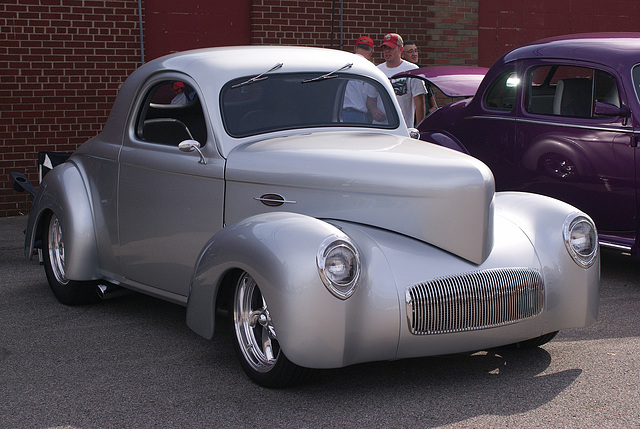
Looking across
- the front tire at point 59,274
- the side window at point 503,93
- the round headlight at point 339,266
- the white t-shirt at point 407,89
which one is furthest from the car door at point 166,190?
the white t-shirt at point 407,89

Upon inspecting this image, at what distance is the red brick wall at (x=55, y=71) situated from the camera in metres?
10.6

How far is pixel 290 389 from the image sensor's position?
14.8ft

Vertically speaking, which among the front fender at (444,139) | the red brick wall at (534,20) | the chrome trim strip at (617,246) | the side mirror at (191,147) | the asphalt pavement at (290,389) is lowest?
the asphalt pavement at (290,389)

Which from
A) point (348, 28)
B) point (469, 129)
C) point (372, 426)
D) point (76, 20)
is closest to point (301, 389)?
point (372, 426)

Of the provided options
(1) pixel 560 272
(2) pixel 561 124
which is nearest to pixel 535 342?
(1) pixel 560 272

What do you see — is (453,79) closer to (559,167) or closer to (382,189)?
(559,167)

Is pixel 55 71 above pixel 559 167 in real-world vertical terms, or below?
above

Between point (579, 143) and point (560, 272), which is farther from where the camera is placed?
point (579, 143)

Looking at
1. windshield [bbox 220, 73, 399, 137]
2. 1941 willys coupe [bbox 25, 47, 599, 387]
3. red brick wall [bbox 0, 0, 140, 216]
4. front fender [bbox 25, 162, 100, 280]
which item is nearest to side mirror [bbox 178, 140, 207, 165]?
1941 willys coupe [bbox 25, 47, 599, 387]

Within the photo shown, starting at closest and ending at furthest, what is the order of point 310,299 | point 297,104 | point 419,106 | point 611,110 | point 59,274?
point 310,299 < point 297,104 < point 59,274 < point 611,110 < point 419,106

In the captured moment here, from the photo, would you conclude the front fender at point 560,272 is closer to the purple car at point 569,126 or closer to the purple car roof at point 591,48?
Result: the purple car at point 569,126

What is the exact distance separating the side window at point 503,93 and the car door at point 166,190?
10.5 ft

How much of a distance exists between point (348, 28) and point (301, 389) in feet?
28.5

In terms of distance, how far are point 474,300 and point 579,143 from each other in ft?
10.5
